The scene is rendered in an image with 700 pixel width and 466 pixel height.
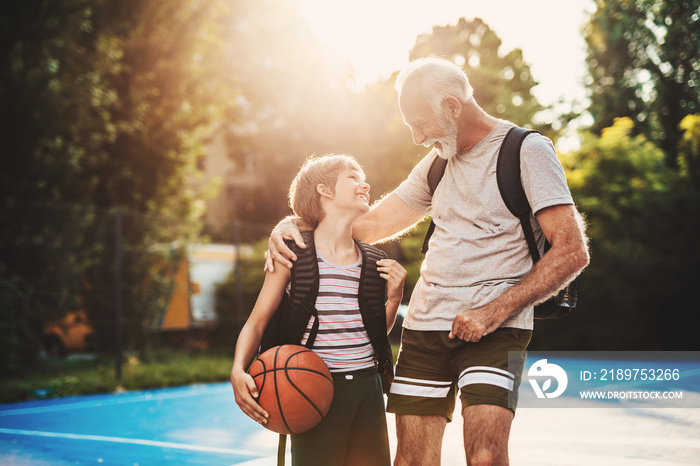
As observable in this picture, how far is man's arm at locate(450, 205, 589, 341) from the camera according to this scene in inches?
106

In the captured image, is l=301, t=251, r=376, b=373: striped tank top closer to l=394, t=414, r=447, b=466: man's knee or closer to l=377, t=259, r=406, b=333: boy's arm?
l=377, t=259, r=406, b=333: boy's arm

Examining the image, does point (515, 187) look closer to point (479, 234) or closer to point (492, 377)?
point (479, 234)

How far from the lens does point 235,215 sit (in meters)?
40.2

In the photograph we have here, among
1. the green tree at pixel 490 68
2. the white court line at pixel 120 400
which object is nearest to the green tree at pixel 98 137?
the white court line at pixel 120 400

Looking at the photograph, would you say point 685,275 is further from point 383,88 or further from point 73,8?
point 383,88

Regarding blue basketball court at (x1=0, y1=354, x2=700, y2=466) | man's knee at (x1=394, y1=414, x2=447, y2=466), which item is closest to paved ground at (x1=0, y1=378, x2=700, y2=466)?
blue basketball court at (x1=0, y1=354, x2=700, y2=466)

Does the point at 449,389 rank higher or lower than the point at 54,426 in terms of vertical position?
higher

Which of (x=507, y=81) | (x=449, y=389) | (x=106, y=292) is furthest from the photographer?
(x=507, y=81)

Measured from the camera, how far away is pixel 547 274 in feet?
8.85

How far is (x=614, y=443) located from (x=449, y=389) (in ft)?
11.5

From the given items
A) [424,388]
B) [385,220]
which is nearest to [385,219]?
[385,220]

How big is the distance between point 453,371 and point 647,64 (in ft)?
60.4

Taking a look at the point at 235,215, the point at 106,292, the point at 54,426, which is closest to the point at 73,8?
the point at 106,292

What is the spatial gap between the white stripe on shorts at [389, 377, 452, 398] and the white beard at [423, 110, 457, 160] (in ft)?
3.30
